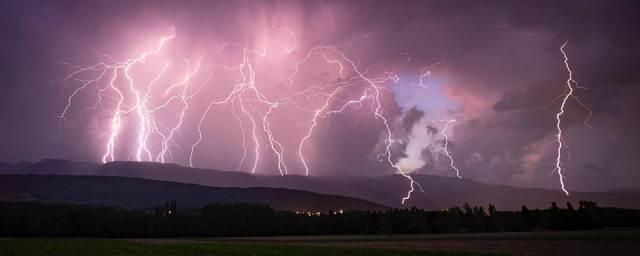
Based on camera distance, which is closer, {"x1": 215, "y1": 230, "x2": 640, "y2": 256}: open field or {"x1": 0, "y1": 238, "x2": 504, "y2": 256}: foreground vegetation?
{"x1": 215, "y1": 230, "x2": 640, "y2": 256}: open field

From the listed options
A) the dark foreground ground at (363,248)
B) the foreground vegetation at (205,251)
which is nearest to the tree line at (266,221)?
the dark foreground ground at (363,248)

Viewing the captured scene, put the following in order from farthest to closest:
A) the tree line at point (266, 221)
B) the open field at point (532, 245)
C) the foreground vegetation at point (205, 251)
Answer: the tree line at point (266, 221)
the foreground vegetation at point (205, 251)
the open field at point (532, 245)

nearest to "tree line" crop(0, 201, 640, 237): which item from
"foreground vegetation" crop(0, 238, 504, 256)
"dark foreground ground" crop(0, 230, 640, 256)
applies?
"dark foreground ground" crop(0, 230, 640, 256)

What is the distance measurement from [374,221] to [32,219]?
7374cm

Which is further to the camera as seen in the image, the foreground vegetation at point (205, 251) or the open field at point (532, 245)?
→ the foreground vegetation at point (205, 251)

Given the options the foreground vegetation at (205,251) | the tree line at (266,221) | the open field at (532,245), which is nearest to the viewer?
the open field at (532,245)

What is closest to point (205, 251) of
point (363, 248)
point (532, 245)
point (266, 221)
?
point (363, 248)

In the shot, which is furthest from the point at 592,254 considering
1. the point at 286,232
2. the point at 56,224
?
the point at 56,224

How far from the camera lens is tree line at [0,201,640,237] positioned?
118688mm

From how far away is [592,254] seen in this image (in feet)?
144

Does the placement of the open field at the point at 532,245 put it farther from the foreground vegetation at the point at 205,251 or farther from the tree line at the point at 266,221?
the tree line at the point at 266,221

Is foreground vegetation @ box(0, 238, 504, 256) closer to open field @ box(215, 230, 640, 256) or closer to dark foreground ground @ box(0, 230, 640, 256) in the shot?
dark foreground ground @ box(0, 230, 640, 256)

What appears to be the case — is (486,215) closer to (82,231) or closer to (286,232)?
(286,232)

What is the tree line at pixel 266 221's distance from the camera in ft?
389
